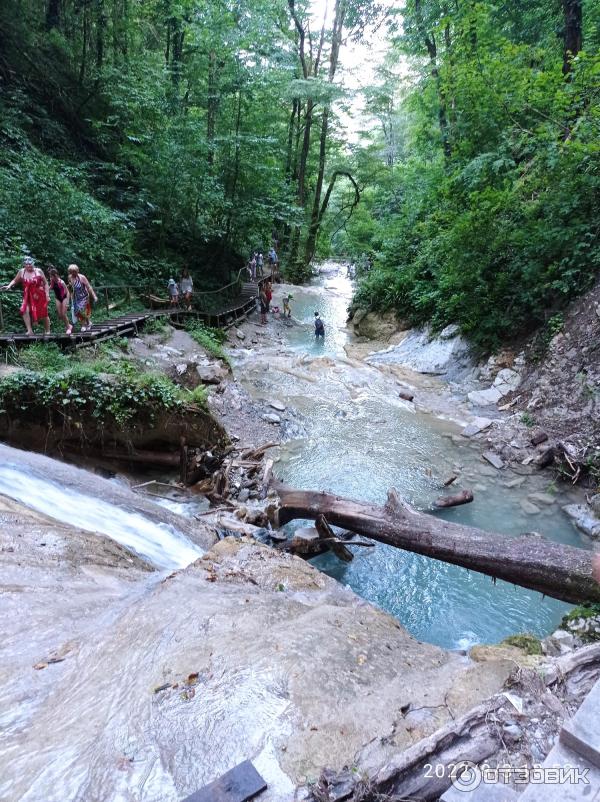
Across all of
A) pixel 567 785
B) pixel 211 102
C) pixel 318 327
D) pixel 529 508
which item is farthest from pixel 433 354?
pixel 211 102

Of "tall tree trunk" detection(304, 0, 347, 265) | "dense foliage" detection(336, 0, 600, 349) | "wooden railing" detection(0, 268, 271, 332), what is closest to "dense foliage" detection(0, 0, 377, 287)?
"wooden railing" detection(0, 268, 271, 332)

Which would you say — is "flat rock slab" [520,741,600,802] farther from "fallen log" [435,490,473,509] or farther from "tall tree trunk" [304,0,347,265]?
"tall tree trunk" [304,0,347,265]

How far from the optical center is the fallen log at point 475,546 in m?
4.69

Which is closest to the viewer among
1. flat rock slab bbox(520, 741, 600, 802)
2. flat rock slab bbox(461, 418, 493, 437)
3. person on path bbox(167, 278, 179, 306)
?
flat rock slab bbox(520, 741, 600, 802)

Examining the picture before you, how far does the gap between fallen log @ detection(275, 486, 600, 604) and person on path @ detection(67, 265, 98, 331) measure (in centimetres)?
750

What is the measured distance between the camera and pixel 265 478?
8430mm

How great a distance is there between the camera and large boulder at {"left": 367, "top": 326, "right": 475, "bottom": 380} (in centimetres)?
1435

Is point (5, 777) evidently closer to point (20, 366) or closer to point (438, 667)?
point (438, 667)

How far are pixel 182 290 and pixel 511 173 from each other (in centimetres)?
1139

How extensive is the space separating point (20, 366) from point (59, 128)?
48.0 feet

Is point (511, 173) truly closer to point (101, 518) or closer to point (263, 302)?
point (263, 302)

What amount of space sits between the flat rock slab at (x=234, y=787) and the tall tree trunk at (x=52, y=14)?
27470 mm

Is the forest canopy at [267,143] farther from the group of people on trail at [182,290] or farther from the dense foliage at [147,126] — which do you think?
the group of people on trail at [182,290]

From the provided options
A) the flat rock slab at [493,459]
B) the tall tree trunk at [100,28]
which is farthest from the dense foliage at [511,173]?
the tall tree trunk at [100,28]
